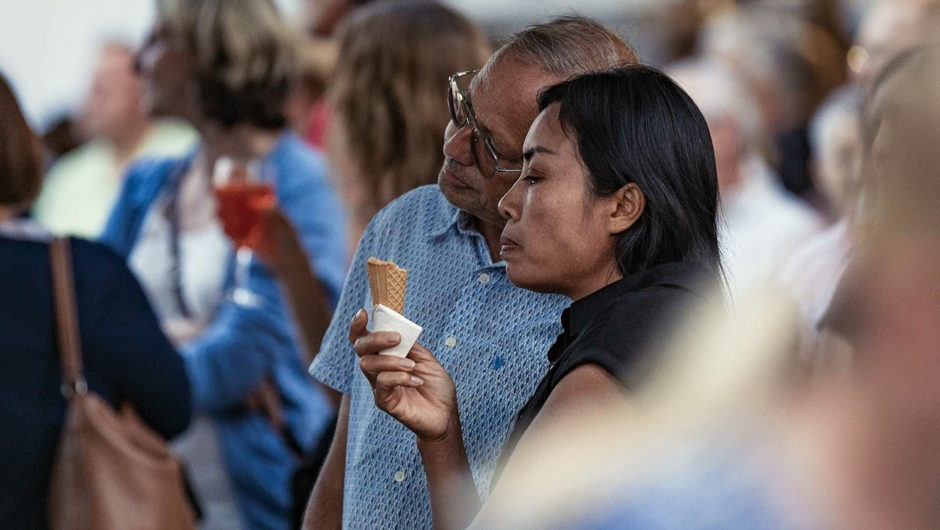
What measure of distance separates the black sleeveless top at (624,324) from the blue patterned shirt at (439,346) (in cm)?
22

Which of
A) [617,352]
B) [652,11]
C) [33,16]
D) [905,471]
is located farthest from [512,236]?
[33,16]

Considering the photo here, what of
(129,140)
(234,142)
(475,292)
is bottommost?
(129,140)

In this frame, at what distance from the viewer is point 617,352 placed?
4.52 ft

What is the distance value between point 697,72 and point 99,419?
11.3 feet

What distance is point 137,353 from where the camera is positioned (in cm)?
283

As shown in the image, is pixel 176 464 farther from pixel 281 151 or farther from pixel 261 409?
pixel 281 151

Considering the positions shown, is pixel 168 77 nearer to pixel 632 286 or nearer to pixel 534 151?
pixel 534 151

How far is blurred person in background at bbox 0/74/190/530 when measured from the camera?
266 centimetres

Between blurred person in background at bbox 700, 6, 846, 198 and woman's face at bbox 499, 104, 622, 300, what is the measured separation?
14.2 feet

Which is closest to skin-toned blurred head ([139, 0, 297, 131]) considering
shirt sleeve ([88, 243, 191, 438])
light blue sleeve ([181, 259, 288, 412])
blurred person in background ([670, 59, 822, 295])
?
light blue sleeve ([181, 259, 288, 412])

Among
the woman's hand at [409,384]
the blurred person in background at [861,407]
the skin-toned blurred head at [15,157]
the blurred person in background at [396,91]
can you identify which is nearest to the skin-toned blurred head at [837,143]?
the blurred person in background at [396,91]

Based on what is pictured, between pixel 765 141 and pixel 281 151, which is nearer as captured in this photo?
pixel 281 151

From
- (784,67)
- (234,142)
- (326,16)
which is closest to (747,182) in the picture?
(784,67)

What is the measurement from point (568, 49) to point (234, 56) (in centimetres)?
234
